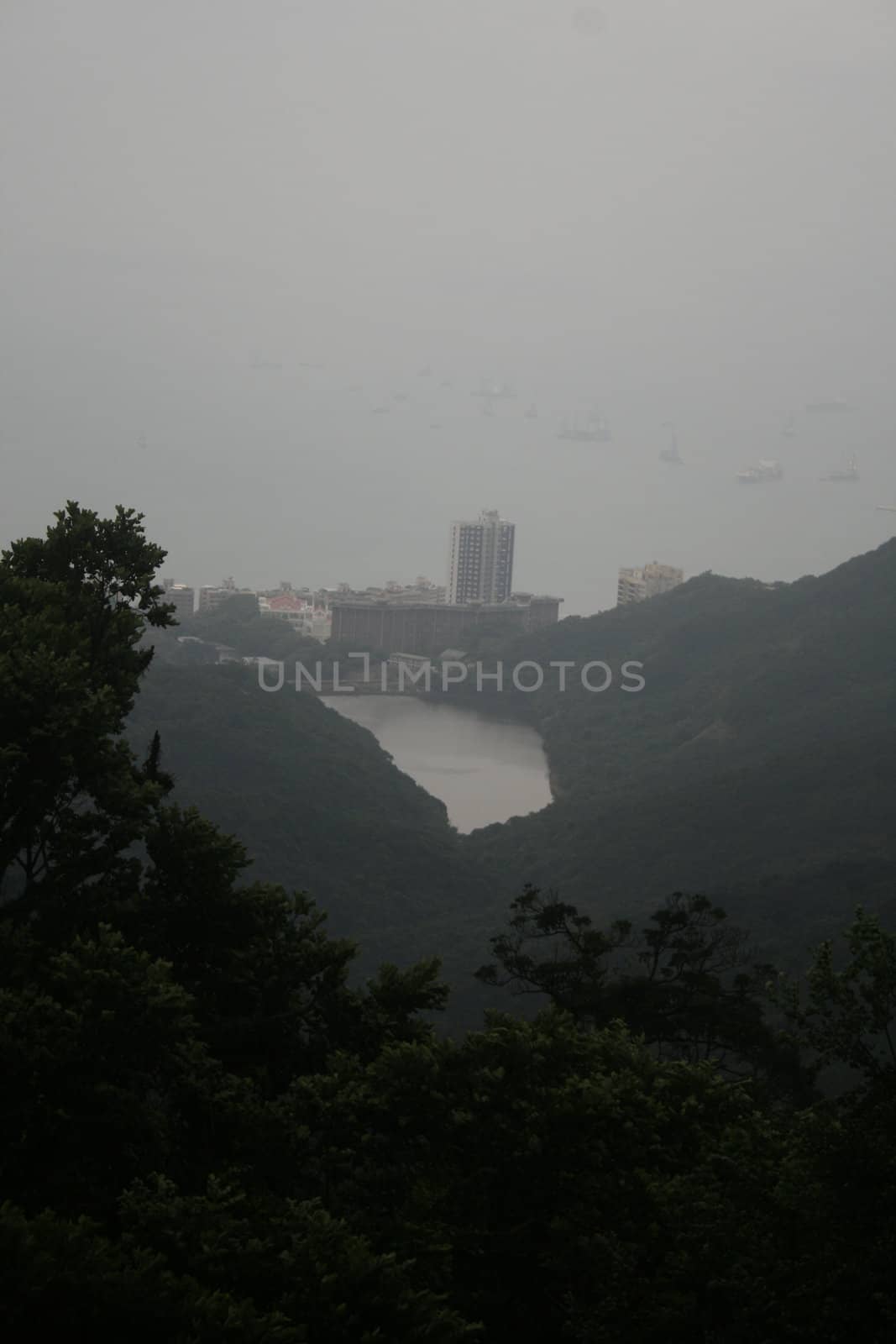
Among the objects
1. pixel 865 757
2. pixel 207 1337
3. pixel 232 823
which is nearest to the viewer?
pixel 207 1337

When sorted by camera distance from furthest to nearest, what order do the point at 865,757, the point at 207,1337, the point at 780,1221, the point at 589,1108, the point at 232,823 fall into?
1. the point at 865,757
2. the point at 232,823
3. the point at 589,1108
4. the point at 780,1221
5. the point at 207,1337

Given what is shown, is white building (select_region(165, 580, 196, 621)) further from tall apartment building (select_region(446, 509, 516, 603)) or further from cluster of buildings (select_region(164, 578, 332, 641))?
tall apartment building (select_region(446, 509, 516, 603))

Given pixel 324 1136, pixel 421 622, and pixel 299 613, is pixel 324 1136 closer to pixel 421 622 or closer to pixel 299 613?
pixel 421 622

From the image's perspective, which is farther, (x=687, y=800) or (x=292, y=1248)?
(x=687, y=800)

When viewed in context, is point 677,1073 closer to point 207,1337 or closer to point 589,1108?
point 589,1108

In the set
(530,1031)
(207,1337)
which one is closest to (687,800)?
(530,1031)

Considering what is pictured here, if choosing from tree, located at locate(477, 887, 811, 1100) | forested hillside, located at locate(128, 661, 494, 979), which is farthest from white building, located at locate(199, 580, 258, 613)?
tree, located at locate(477, 887, 811, 1100)

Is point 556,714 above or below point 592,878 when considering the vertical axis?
above
